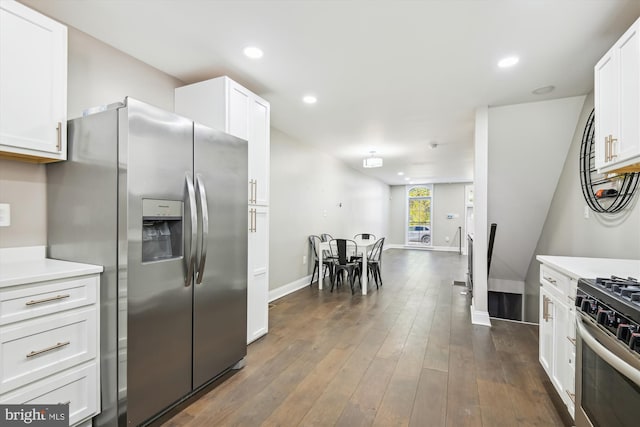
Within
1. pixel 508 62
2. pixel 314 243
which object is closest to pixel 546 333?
pixel 508 62

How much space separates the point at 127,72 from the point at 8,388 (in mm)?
2303

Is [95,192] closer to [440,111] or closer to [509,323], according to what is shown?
[440,111]

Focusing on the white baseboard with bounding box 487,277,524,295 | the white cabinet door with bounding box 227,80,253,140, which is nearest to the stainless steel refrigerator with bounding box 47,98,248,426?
the white cabinet door with bounding box 227,80,253,140

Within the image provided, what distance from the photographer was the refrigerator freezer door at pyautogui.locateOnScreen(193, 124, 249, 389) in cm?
208

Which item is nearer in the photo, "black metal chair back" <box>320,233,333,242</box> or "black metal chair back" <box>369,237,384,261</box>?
"black metal chair back" <box>369,237,384,261</box>

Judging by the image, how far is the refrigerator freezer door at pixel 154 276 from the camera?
164 cm

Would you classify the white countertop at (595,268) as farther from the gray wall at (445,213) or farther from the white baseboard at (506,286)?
the gray wall at (445,213)

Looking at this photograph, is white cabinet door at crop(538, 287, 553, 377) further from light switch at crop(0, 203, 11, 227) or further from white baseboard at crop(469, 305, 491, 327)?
light switch at crop(0, 203, 11, 227)

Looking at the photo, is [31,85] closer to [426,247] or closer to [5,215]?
[5,215]

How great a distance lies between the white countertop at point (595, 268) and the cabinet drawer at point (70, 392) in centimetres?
275

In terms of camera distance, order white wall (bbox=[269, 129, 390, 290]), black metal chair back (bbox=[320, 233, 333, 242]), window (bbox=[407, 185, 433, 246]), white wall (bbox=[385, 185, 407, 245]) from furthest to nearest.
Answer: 1. white wall (bbox=[385, 185, 407, 245])
2. window (bbox=[407, 185, 433, 246])
3. black metal chair back (bbox=[320, 233, 333, 242])
4. white wall (bbox=[269, 129, 390, 290])

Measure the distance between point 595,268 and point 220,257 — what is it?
101 inches

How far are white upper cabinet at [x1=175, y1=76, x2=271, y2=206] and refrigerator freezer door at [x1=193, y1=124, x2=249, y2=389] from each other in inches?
15.9

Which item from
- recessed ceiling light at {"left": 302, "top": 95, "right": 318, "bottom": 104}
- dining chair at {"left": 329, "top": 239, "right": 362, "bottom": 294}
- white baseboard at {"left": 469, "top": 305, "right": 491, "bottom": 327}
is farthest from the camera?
dining chair at {"left": 329, "top": 239, "right": 362, "bottom": 294}
